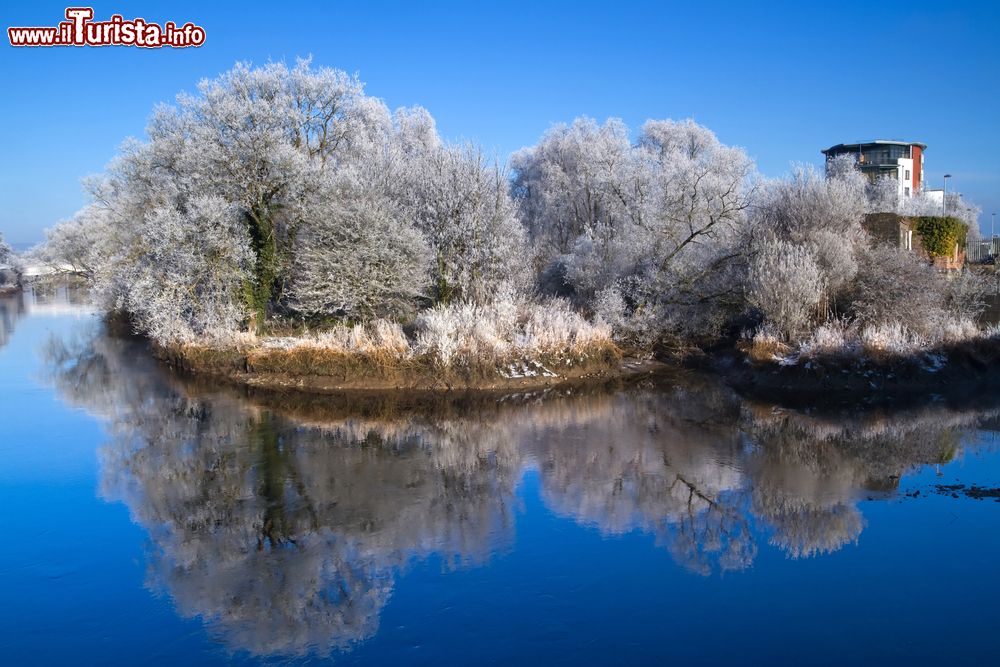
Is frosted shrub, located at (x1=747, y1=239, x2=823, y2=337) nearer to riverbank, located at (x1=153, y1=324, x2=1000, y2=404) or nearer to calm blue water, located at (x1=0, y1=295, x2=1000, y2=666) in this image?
riverbank, located at (x1=153, y1=324, x2=1000, y2=404)

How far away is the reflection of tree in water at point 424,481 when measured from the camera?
8.44 metres

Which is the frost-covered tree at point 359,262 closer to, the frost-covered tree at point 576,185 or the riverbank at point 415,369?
the riverbank at point 415,369

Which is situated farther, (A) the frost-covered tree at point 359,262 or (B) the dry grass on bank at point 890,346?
(A) the frost-covered tree at point 359,262

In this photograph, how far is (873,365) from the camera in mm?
17891

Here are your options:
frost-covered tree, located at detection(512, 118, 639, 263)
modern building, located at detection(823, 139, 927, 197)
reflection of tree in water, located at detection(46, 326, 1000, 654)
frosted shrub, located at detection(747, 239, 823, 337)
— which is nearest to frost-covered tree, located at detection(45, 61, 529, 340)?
reflection of tree in water, located at detection(46, 326, 1000, 654)

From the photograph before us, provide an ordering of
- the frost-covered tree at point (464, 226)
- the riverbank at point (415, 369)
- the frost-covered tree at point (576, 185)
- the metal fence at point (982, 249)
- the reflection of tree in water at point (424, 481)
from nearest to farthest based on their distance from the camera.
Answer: the reflection of tree in water at point (424, 481)
the riverbank at point (415, 369)
the frost-covered tree at point (464, 226)
the frost-covered tree at point (576, 185)
the metal fence at point (982, 249)

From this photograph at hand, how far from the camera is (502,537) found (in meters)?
9.52

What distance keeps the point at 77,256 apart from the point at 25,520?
139ft

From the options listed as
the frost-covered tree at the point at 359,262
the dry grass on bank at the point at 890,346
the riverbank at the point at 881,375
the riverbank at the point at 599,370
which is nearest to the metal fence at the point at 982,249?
the dry grass on bank at the point at 890,346

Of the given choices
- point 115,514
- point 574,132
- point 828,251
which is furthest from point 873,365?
point 574,132

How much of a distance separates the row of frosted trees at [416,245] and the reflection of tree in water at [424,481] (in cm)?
415

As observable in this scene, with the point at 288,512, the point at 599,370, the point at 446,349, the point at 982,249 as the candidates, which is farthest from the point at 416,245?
the point at 982,249

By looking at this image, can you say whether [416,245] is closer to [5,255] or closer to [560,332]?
[560,332]

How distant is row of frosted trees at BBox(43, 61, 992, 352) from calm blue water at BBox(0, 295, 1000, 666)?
5461 mm
